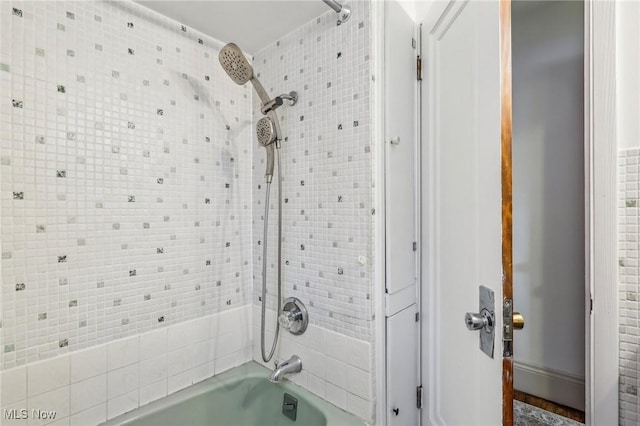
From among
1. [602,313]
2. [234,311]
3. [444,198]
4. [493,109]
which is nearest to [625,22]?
[493,109]

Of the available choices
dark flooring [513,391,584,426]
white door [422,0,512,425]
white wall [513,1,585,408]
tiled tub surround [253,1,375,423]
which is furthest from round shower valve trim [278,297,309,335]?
white wall [513,1,585,408]

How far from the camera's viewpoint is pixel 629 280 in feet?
3.04

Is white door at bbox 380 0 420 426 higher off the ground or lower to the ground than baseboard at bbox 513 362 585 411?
higher

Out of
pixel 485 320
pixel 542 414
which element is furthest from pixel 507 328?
pixel 542 414

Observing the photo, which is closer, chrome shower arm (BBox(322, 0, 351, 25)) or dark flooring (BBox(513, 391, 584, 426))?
chrome shower arm (BBox(322, 0, 351, 25))

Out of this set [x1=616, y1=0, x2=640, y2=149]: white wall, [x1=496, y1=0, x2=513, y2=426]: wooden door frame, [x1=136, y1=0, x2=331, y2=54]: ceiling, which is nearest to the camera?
[x1=496, y1=0, x2=513, y2=426]: wooden door frame

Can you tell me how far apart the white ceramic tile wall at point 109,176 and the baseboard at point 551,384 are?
1.91 metres

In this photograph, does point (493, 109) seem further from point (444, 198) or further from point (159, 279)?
point (159, 279)

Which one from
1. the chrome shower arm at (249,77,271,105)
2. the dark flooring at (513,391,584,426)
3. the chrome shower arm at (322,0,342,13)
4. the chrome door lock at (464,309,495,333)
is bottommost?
the dark flooring at (513,391,584,426)

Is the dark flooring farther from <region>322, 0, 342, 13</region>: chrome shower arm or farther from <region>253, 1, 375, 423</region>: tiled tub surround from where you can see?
<region>322, 0, 342, 13</region>: chrome shower arm

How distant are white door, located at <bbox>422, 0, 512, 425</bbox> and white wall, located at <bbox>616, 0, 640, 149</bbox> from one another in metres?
0.48

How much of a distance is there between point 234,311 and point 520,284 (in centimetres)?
176

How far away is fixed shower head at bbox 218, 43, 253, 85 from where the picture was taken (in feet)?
3.65

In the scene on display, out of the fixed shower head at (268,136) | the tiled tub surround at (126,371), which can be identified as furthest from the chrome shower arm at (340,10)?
the tiled tub surround at (126,371)
